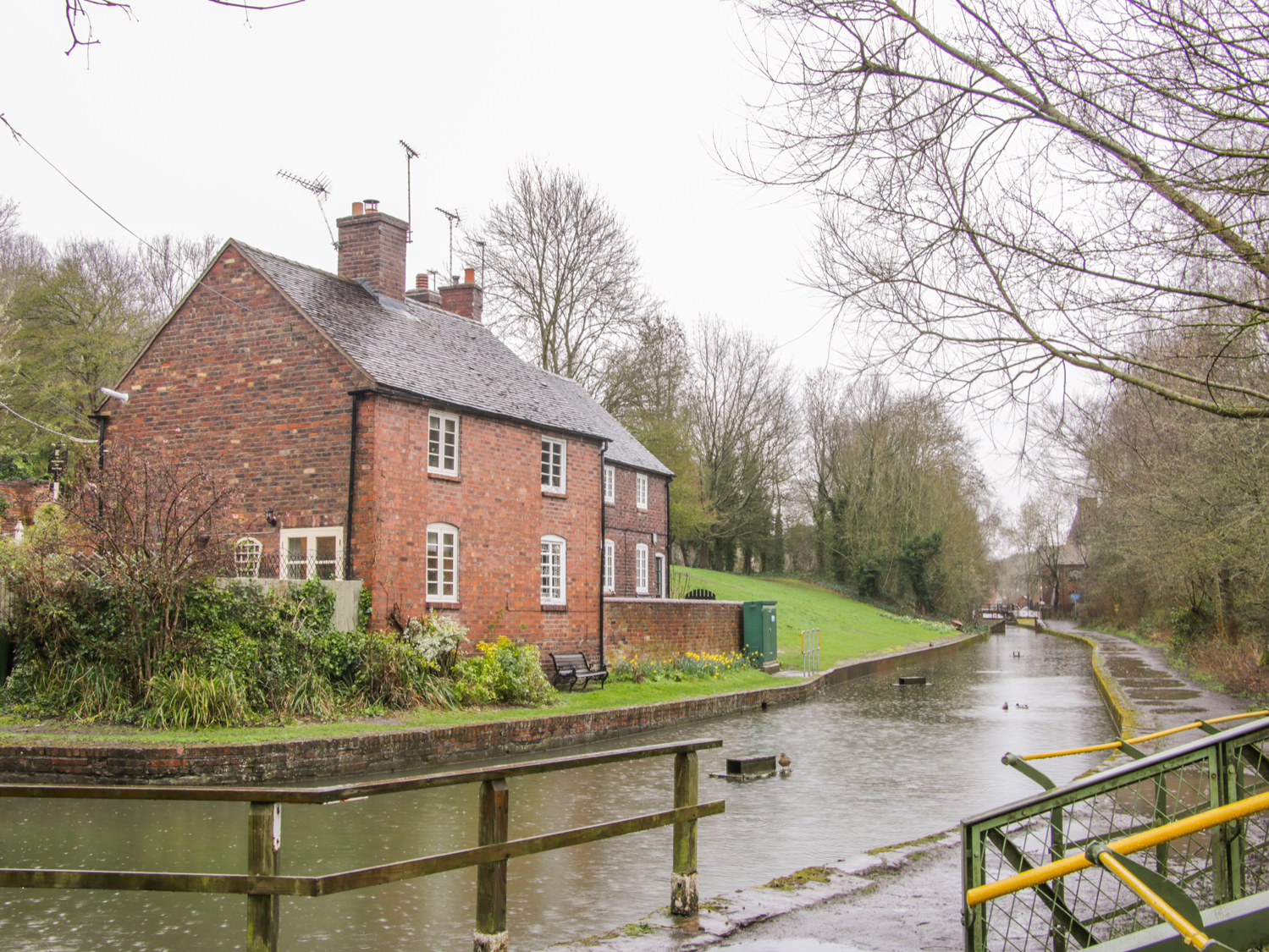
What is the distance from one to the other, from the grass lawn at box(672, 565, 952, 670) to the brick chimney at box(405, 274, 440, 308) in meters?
14.6

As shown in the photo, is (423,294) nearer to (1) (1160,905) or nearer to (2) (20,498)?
(2) (20,498)

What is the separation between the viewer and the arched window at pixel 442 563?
19.4 m

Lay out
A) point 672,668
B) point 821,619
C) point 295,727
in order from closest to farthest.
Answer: point 295,727
point 672,668
point 821,619

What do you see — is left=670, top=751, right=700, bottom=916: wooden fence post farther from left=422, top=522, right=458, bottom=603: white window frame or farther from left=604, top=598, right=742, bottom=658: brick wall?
left=604, top=598, right=742, bottom=658: brick wall


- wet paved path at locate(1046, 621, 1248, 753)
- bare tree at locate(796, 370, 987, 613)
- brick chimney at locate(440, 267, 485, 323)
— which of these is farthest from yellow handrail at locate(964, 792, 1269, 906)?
bare tree at locate(796, 370, 987, 613)

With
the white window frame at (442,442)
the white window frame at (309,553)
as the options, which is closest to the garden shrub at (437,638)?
the white window frame at (309,553)

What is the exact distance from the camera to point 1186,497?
1831cm

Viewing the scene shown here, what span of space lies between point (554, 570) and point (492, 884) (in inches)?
714

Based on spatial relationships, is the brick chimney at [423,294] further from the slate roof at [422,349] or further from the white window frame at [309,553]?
the white window frame at [309,553]

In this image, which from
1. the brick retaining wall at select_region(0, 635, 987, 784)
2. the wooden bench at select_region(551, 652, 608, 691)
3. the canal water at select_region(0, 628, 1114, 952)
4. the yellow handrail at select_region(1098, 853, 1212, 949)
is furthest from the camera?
the wooden bench at select_region(551, 652, 608, 691)

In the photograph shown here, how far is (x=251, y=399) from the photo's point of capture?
64.1ft

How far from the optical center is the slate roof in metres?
19.4

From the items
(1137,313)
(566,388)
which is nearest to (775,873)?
(1137,313)

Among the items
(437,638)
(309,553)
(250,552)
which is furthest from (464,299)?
(437,638)
